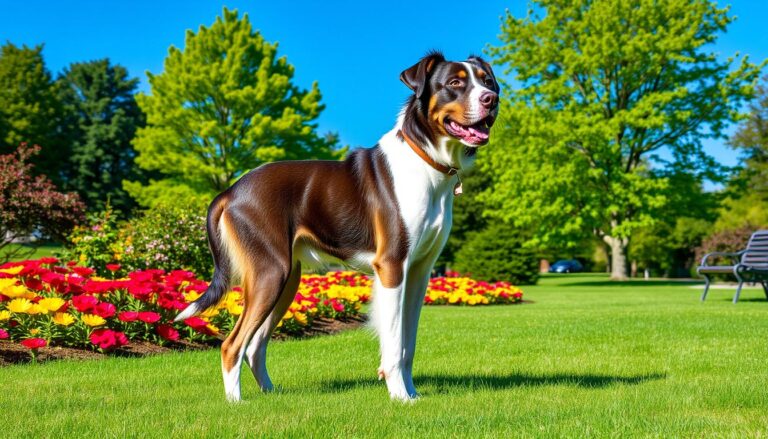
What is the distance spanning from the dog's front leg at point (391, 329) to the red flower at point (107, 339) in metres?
2.89

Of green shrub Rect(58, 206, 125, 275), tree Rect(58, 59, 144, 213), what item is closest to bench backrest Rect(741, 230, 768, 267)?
green shrub Rect(58, 206, 125, 275)

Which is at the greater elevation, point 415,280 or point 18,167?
point 18,167

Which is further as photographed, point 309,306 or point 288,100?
point 288,100

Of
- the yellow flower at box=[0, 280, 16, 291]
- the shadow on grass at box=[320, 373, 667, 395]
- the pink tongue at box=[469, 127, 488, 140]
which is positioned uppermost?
the pink tongue at box=[469, 127, 488, 140]

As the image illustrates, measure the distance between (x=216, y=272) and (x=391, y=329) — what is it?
1.18 metres

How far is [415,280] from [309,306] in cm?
450

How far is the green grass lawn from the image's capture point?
125 inches

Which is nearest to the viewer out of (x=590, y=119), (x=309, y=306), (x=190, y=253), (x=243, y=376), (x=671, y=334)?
(x=243, y=376)

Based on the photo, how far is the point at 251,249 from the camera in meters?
3.96

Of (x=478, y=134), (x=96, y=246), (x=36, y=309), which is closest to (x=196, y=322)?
(x=36, y=309)

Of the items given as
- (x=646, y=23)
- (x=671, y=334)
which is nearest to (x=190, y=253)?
(x=671, y=334)

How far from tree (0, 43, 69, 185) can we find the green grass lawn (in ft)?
126

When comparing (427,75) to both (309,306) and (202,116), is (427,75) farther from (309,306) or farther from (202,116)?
(202,116)

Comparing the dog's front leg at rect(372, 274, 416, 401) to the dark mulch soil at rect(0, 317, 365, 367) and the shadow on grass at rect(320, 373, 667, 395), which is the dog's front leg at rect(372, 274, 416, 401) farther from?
the dark mulch soil at rect(0, 317, 365, 367)
